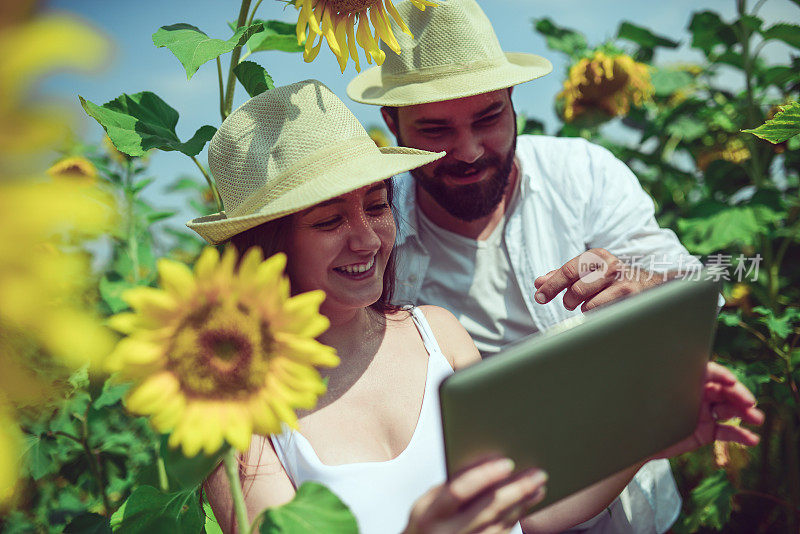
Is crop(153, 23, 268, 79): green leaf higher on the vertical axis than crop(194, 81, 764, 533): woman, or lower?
higher

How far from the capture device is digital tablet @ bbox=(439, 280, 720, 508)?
0.62 metres

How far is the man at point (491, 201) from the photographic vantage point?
1.56 m

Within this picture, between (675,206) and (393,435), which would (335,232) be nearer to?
(393,435)

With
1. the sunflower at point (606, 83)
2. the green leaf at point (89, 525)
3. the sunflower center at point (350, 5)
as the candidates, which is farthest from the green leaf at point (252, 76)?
the sunflower at point (606, 83)

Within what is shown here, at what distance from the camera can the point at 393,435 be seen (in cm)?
108

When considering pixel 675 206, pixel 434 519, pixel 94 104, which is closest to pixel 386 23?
pixel 94 104

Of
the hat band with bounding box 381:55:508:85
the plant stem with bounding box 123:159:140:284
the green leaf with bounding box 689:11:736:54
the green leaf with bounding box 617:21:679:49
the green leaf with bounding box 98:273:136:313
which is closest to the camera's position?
the green leaf with bounding box 98:273:136:313

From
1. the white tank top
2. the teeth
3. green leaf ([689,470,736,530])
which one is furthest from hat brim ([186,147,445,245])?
green leaf ([689,470,736,530])

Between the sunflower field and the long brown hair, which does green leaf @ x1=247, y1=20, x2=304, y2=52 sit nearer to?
the sunflower field

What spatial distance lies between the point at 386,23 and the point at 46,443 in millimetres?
1151

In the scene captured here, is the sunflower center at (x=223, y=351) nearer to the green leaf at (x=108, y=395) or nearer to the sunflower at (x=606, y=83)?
the green leaf at (x=108, y=395)

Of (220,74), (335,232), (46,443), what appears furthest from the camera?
(46,443)

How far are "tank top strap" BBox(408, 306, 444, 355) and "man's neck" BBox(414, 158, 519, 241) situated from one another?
0.54 metres

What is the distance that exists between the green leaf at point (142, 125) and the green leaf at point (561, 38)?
5.32ft
